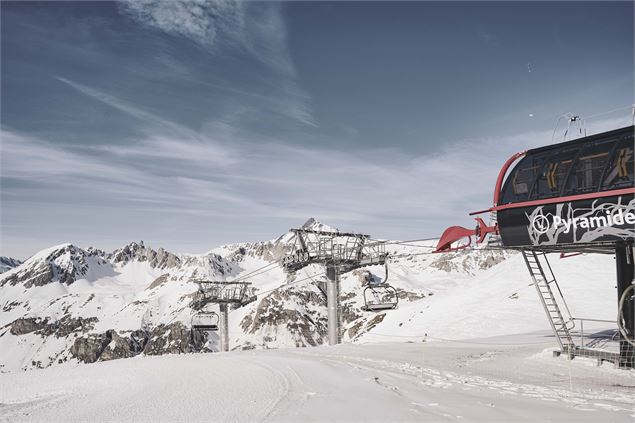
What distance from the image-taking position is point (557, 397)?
478 inches

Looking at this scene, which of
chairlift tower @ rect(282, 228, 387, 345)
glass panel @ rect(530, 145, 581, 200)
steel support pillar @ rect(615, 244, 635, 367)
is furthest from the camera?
chairlift tower @ rect(282, 228, 387, 345)

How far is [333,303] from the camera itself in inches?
1362

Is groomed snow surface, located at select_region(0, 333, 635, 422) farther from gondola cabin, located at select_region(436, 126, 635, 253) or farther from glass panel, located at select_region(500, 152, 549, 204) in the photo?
glass panel, located at select_region(500, 152, 549, 204)

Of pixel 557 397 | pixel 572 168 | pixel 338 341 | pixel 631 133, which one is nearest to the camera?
pixel 557 397

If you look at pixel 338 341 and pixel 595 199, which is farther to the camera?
pixel 338 341

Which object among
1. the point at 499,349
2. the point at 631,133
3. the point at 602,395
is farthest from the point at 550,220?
the point at 499,349

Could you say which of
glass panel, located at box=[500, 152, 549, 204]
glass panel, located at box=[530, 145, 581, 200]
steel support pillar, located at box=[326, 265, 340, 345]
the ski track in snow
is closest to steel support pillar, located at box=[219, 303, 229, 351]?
steel support pillar, located at box=[326, 265, 340, 345]

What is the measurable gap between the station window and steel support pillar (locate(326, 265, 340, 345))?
21.3 metres

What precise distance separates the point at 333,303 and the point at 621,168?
73.6 ft

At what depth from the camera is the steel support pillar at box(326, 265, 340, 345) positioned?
34.3m

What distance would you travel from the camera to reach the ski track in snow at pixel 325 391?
32.4ft

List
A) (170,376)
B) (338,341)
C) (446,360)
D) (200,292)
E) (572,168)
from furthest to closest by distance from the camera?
(200,292)
(338,341)
(446,360)
(572,168)
(170,376)

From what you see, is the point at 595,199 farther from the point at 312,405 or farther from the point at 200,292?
the point at 200,292

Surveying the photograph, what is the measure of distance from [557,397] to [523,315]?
29009 mm
